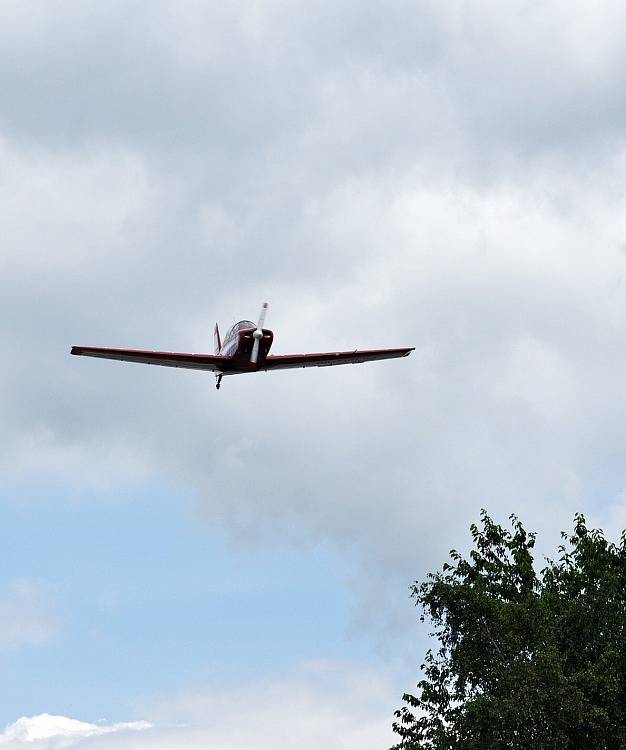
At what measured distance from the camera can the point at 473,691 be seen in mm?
34656

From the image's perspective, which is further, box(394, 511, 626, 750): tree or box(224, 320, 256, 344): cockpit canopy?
box(224, 320, 256, 344): cockpit canopy

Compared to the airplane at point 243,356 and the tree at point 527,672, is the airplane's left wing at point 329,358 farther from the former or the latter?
the tree at point 527,672

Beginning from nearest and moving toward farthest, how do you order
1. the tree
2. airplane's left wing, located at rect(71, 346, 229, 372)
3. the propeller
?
1. the tree
2. the propeller
3. airplane's left wing, located at rect(71, 346, 229, 372)

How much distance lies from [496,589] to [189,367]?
59.4ft

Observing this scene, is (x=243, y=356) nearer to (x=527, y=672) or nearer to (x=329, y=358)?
(x=329, y=358)

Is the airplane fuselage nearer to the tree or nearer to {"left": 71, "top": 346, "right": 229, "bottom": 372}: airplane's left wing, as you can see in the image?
{"left": 71, "top": 346, "right": 229, "bottom": 372}: airplane's left wing

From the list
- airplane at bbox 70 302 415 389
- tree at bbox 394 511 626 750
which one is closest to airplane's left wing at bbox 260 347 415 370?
airplane at bbox 70 302 415 389

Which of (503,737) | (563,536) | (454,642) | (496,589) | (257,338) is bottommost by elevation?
(503,737)

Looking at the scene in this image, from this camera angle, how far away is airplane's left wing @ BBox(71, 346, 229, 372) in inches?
1967

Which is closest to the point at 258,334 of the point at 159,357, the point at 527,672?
the point at 159,357

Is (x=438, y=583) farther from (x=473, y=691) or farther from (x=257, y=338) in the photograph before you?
(x=257, y=338)

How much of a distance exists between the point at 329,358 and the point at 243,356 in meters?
7.15

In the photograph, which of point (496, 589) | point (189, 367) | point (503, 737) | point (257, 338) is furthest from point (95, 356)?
point (503, 737)

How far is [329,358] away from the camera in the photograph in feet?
178
